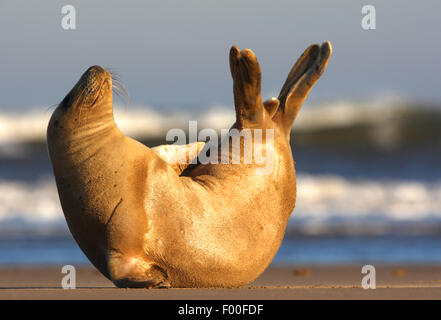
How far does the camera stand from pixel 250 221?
5.95 m

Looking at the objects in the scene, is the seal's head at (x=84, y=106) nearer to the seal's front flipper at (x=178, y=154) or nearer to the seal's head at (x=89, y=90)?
the seal's head at (x=89, y=90)

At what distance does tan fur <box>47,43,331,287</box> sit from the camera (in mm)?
5598

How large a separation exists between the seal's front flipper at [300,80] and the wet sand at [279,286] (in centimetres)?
129

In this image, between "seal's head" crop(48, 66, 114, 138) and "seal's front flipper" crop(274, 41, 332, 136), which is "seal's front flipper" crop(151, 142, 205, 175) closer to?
"seal's front flipper" crop(274, 41, 332, 136)

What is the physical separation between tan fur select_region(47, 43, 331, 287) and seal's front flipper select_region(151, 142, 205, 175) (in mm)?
550

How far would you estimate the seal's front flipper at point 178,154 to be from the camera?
256 inches

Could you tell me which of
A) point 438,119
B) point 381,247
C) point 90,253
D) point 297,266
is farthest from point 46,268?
point 438,119

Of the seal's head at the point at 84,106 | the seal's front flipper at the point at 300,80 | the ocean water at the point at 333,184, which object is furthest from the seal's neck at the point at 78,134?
the seal's front flipper at the point at 300,80

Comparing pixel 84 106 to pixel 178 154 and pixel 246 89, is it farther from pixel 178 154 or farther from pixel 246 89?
pixel 246 89

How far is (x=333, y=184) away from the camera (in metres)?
20.6

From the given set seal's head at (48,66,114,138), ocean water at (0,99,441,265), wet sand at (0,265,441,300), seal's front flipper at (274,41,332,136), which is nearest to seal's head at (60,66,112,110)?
seal's head at (48,66,114,138)

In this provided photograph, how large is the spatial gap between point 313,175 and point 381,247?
974cm

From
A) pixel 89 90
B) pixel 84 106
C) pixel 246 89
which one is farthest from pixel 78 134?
pixel 246 89

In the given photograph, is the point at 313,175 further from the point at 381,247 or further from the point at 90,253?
the point at 90,253
